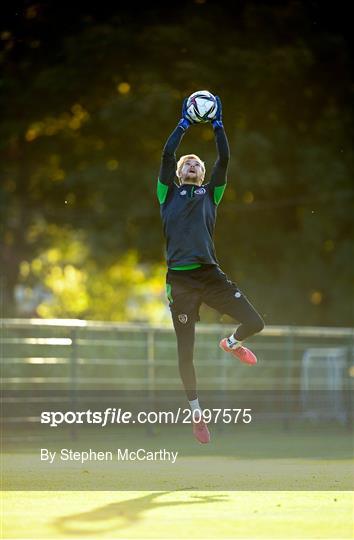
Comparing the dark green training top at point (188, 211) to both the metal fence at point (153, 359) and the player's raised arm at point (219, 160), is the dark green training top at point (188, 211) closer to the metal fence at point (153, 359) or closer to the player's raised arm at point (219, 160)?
the player's raised arm at point (219, 160)

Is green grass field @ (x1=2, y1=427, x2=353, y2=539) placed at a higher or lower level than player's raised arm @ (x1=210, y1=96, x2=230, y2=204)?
lower

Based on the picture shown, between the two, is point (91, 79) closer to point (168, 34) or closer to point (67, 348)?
point (168, 34)

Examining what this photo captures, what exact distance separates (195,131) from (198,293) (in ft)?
46.2

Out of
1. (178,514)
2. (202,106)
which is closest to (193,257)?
(202,106)

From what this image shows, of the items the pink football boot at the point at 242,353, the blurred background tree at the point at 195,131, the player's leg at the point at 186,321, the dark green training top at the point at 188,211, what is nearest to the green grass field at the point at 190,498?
the player's leg at the point at 186,321

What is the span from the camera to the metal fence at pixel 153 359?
15648mm

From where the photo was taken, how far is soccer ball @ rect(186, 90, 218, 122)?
7977mm

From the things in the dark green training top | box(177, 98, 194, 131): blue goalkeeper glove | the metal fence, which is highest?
box(177, 98, 194, 131): blue goalkeeper glove

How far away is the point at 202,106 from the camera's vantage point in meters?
7.97

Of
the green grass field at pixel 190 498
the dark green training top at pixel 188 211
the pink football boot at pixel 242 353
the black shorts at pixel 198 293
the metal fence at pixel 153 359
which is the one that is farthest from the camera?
the metal fence at pixel 153 359

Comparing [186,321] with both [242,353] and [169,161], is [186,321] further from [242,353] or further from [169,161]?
[169,161]

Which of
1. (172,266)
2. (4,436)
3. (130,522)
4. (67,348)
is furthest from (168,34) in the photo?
→ (130,522)

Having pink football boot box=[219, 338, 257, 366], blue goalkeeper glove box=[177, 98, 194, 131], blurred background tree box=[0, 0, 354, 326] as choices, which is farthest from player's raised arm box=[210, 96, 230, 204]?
blurred background tree box=[0, 0, 354, 326]

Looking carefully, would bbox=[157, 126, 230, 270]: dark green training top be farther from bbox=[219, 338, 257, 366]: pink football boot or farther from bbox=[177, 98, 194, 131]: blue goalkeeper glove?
bbox=[219, 338, 257, 366]: pink football boot
